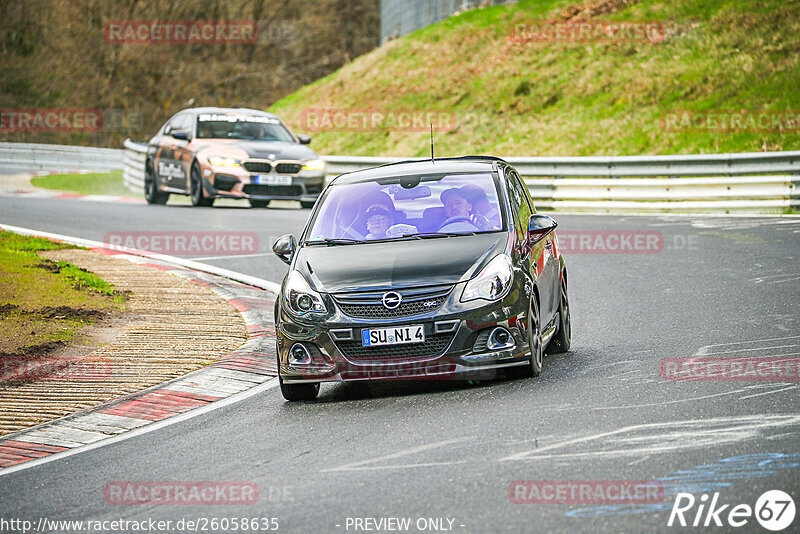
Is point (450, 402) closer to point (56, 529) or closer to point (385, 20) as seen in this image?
point (56, 529)

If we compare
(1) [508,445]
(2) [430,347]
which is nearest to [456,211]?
(2) [430,347]

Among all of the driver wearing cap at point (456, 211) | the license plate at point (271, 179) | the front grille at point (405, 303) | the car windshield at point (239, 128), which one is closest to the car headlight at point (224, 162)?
the license plate at point (271, 179)

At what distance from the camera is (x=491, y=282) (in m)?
7.97

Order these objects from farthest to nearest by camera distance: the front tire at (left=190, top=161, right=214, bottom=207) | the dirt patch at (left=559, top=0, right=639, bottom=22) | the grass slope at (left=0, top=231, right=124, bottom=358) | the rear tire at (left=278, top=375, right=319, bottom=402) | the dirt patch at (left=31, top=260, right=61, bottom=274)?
the dirt patch at (left=559, top=0, right=639, bottom=22), the front tire at (left=190, top=161, right=214, bottom=207), the dirt patch at (left=31, top=260, right=61, bottom=274), the grass slope at (left=0, top=231, right=124, bottom=358), the rear tire at (left=278, top=375, right=319, bottom=402)

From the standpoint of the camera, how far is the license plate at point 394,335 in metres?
7.77

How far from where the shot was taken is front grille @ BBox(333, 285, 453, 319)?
7.82 meters

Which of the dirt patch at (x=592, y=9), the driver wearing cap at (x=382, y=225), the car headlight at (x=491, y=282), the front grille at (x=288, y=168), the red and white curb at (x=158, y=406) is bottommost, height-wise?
the red and white curb at (x=158, y=406)

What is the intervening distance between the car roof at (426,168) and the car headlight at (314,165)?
1219 cm

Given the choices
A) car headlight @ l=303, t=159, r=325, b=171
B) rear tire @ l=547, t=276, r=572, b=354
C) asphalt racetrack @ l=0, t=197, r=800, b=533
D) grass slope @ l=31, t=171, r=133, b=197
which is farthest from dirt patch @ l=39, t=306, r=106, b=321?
grass slope @ l=31, t=171, r=133, b=197

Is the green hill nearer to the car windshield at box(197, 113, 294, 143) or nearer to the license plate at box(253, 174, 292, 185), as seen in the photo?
the car windshield at box(197, 113, 294, 143)

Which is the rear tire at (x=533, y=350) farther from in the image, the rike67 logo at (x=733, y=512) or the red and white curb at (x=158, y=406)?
the rike67 logo at (x=733, y=512)

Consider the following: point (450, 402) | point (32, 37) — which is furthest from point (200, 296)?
point (32, 37)

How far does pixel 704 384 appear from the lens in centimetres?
769

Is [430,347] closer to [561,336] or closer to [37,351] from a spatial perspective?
[561,336]
